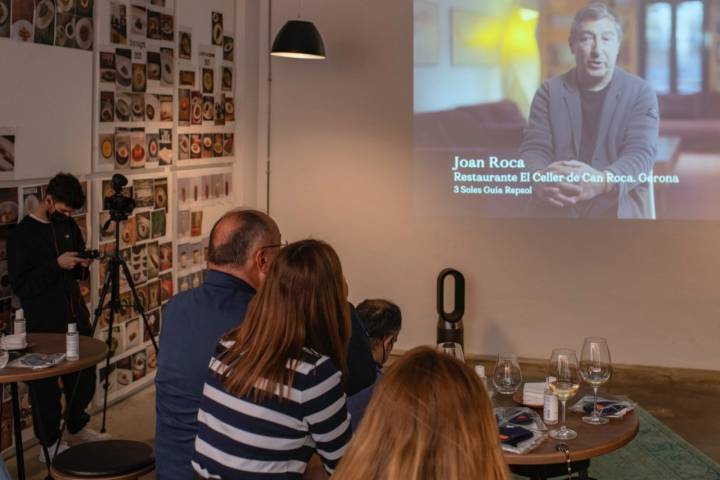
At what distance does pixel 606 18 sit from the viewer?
6848 millimetres

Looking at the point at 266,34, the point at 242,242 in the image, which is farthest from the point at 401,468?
the point at 266,34

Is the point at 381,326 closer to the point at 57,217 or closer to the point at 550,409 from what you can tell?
the point at 550,409

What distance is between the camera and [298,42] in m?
→ 6.62

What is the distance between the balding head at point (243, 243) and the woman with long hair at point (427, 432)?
1.50m

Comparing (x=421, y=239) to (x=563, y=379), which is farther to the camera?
(x=421, y=239)

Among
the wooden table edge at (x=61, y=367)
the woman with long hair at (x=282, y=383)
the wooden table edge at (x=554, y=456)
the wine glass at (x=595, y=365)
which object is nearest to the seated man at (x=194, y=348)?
the woman with long hair at (x=282, y=383)

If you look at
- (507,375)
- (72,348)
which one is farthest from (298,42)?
(507,375)

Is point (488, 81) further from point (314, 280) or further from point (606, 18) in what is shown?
point (314, 280)

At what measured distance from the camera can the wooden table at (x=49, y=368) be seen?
12.0 ft

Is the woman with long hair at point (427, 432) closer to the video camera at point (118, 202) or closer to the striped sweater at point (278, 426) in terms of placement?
the striped sweater at point (278, 426)

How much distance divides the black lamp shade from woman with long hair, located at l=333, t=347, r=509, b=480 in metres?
5.31

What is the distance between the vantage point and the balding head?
2975 millimetres

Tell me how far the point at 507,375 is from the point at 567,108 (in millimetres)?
4067

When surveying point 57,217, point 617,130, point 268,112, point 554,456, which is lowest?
point 554,456
